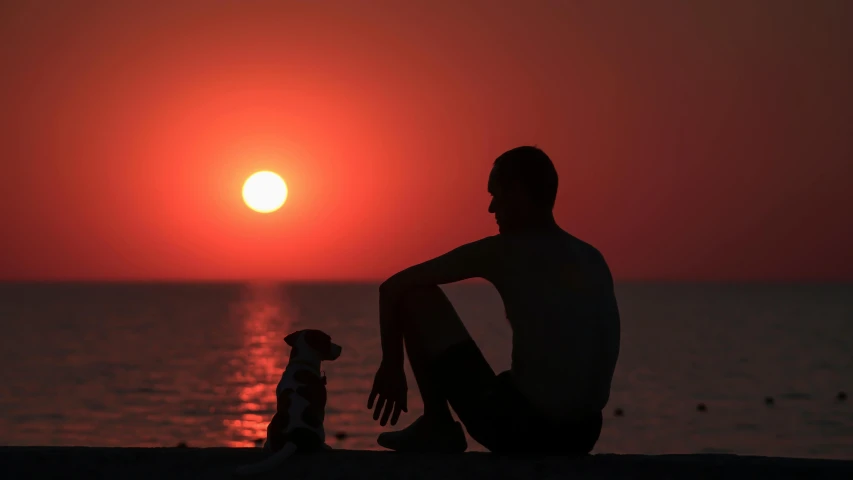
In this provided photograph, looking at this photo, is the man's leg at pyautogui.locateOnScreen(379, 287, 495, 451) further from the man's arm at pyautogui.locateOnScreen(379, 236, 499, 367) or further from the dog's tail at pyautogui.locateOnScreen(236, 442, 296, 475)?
the dog's tail at pyautogui.locateOnScreen(236, 442, 296, 475)

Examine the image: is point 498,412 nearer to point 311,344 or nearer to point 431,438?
point 431,438

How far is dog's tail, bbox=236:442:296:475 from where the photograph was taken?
5461 mm

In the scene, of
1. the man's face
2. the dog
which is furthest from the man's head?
the dog

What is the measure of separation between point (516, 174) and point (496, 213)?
24 centimetres

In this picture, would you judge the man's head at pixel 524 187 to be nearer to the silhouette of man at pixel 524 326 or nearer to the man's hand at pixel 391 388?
the silhouette of man at pixel 524 326

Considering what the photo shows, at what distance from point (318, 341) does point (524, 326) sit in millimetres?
1910

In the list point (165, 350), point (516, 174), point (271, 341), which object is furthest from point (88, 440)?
point (271, 341)

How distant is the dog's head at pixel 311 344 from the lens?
21.5 ft

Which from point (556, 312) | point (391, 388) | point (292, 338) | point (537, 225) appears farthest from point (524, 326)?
point (292, 338)

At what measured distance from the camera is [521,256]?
5.20 metres

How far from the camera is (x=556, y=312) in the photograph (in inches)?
204

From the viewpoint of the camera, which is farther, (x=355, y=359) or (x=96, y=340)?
(x=96, y=340)

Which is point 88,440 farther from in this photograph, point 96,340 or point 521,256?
point 96,340

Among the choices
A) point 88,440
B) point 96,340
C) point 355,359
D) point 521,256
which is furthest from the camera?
point 96,340
